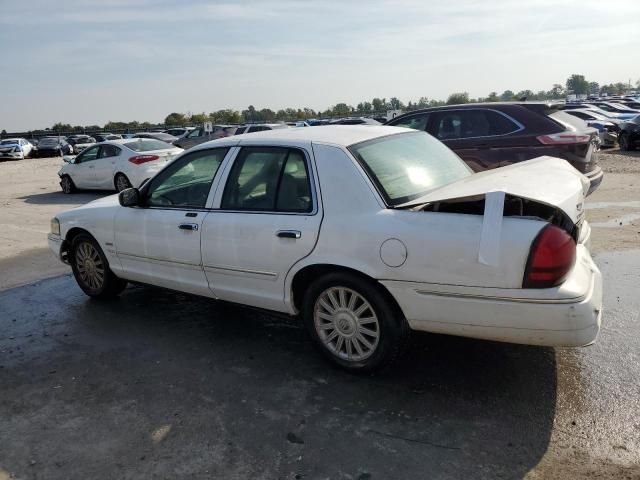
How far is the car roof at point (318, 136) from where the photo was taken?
4.37m

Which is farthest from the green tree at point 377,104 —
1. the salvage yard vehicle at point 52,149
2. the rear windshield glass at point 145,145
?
the rear windshield glass at point 145,145

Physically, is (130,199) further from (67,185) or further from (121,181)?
(67,185)

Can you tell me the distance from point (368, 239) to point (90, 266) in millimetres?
3498

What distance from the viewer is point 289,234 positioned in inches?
163

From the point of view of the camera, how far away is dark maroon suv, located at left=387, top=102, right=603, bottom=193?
8258 mm

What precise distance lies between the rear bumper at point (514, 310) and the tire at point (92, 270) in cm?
332

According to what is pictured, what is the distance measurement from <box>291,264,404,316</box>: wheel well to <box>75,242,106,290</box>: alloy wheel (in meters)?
2.52

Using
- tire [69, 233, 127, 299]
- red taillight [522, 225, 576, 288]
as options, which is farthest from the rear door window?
tire [69, 233, 127, 299]

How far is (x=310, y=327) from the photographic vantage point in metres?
4.20

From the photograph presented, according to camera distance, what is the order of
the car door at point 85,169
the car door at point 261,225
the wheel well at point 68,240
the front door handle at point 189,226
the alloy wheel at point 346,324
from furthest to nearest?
the car door at point 85,169
the wheel well at point 68,240
the front door handle at point 189,226
the car door at point 261,225
the alloy wheel at point 346,324

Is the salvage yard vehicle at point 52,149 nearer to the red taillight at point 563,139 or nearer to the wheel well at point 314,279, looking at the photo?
the red taillight at point 563,139

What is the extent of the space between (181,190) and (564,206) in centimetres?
307

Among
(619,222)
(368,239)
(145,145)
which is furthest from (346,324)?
(145,145)

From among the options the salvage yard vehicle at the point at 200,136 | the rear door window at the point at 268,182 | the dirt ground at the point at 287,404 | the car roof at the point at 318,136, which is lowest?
the dirt ground at the point at 287,404
